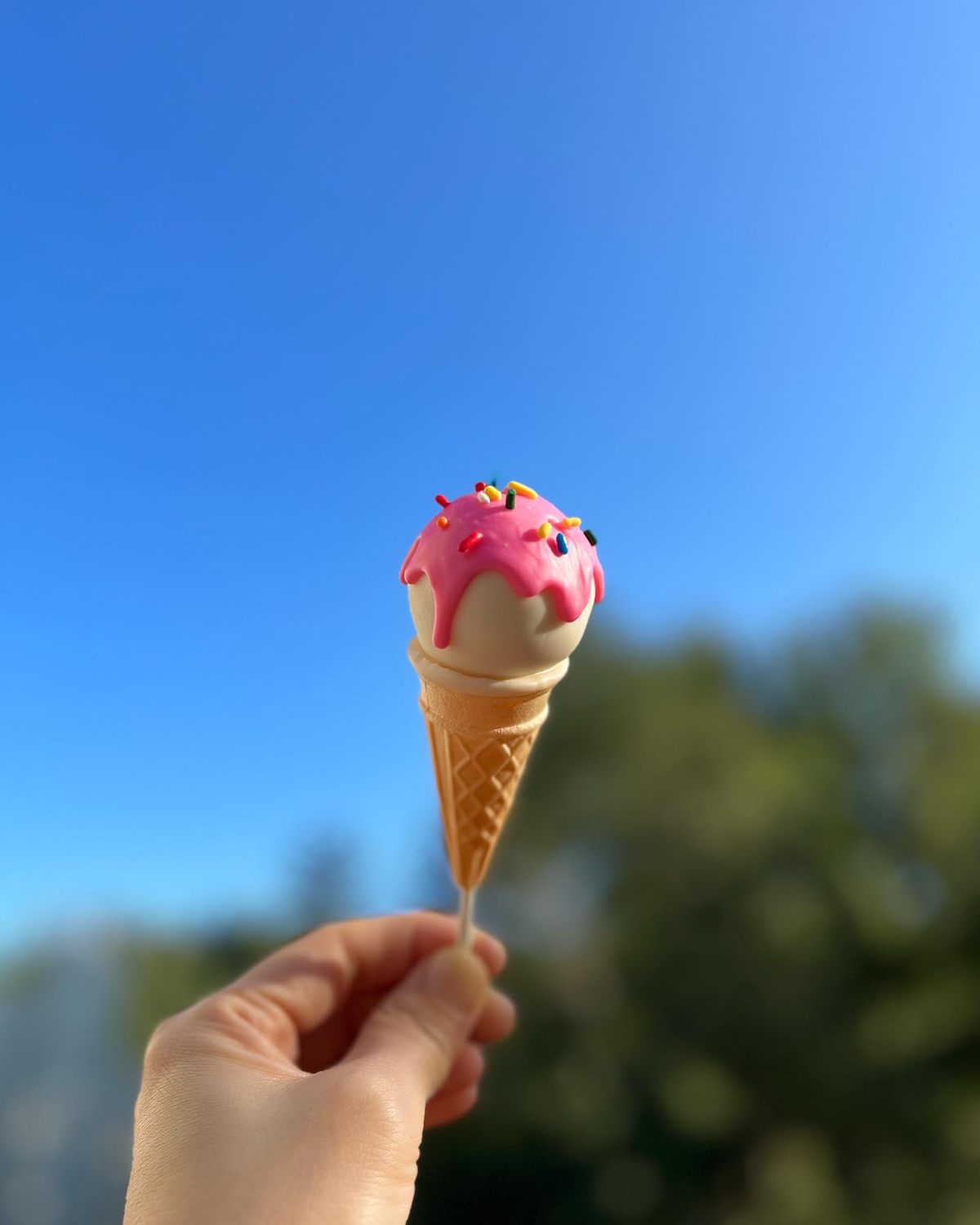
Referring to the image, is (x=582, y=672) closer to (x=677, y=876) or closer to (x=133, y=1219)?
(x=677, y=876)

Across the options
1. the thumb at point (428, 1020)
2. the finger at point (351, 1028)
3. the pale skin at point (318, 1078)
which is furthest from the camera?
the finger at point (351, 1028)

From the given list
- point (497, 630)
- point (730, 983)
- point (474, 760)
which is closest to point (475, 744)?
point (474, 760)

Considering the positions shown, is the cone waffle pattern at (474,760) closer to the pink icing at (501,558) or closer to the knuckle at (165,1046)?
the pink icing at (501,558)

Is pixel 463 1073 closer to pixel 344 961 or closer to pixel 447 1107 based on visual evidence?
pixel 447 1107

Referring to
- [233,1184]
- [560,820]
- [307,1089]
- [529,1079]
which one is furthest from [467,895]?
[560,820]

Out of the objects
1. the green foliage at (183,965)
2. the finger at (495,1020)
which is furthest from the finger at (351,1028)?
the green foliage at (183,965)

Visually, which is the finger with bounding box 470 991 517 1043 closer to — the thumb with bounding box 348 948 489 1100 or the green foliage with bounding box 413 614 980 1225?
the thumb with bounding box 348 948 489 1100
